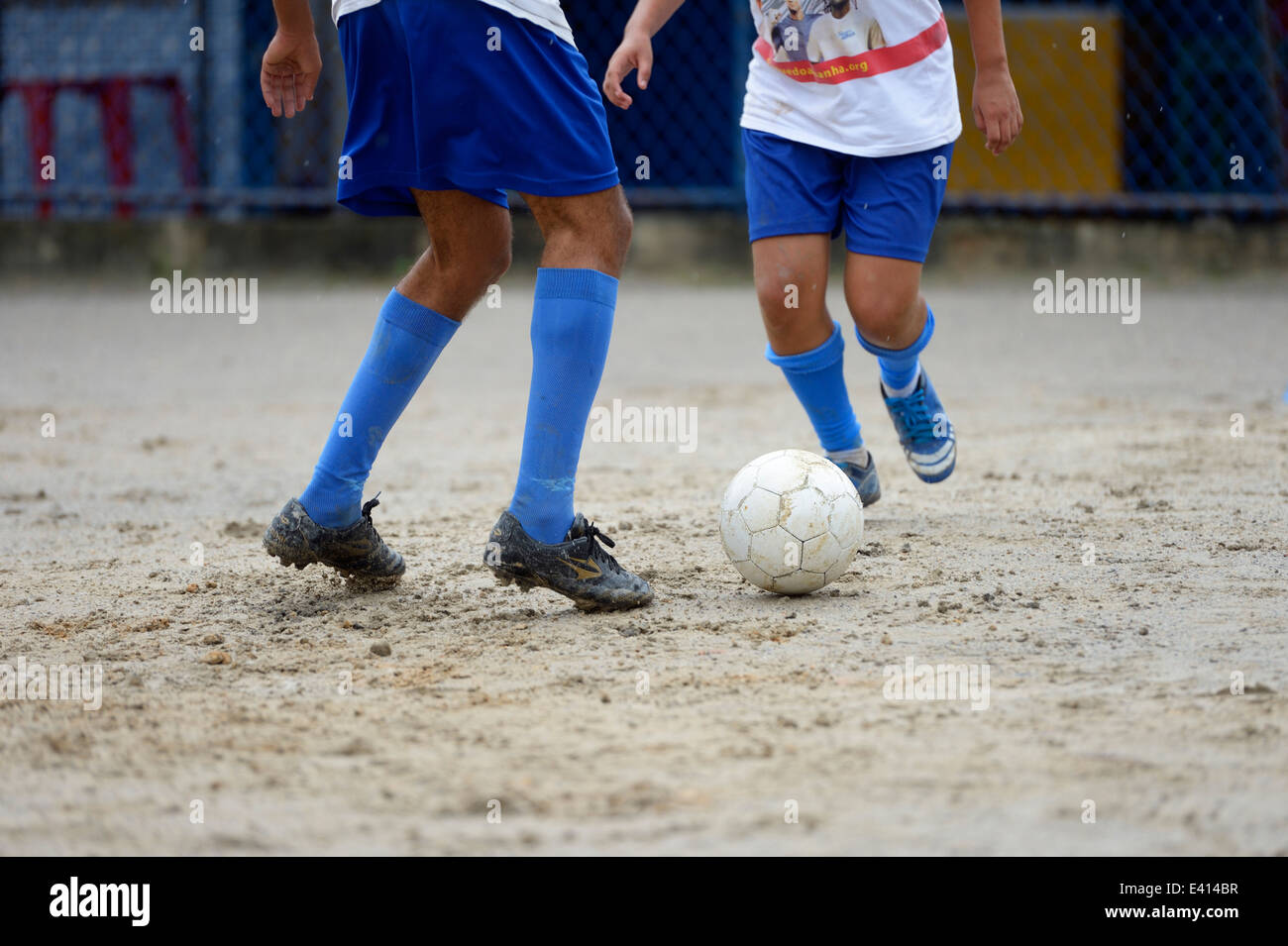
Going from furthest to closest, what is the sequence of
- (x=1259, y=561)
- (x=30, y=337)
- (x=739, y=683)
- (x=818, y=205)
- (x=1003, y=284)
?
(x=1003, y=284) < (x=30, y=337) < (x=818, y=205) < (x=1259, y=561) < (x=739, y=683)

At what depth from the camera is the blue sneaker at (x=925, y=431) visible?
3734 mm

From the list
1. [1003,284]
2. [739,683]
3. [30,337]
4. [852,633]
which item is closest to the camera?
[739,683]

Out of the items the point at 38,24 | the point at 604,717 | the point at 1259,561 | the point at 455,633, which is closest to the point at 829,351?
the point at 1259,561

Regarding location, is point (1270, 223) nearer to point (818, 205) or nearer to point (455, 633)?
point (818, 205)

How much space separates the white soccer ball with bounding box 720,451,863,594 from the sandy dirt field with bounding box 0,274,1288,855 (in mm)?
71

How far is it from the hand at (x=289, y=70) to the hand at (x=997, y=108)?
150 centimetres

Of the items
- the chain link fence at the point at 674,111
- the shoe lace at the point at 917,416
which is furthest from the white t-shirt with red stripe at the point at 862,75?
the chain link fence at the point at 674,111

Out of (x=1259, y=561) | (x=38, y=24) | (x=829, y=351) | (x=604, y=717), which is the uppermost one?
(x=38, y=24)

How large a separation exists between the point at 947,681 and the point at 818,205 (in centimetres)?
156

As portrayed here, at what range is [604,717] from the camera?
218 centimetres

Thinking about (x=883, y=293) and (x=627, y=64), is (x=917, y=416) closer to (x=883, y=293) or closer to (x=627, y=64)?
(x=883, y=293)

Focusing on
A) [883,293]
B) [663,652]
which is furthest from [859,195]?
[663,652]

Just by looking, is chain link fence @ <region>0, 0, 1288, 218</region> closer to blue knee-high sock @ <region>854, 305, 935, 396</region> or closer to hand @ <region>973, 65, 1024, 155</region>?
blue knee-high sock @ <region>854, 305, 935, 396</region>

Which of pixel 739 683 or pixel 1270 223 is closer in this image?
pixel 739 683
